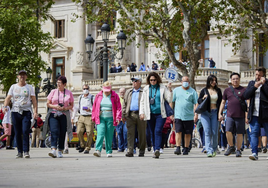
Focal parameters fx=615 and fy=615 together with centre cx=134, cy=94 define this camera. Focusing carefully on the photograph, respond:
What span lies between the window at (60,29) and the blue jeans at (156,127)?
3993 centimetres

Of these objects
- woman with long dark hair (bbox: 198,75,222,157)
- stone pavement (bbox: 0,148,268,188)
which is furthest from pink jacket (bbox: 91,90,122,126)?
stone pavement (bbox: 0,148,268,188)

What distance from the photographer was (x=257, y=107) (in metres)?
12.5

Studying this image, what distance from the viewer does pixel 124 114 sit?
1453cm

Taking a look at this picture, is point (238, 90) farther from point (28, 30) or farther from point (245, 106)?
point (28, 30)

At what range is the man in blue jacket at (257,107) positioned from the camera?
12.4 meters

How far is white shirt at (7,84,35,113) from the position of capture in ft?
44.9

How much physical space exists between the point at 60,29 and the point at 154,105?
133ft

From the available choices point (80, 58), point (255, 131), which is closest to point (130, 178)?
point (255, 131)

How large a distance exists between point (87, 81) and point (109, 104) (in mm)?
34373

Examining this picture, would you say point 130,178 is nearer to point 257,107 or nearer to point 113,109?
point 257,107

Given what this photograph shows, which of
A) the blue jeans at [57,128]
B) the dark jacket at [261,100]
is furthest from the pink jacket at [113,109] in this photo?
the dark jacket at [261,100]

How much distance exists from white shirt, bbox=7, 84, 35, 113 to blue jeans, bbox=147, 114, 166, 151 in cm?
275

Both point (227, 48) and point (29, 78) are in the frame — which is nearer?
point (29, 78)

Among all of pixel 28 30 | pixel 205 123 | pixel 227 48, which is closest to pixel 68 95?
pixel 205 123
